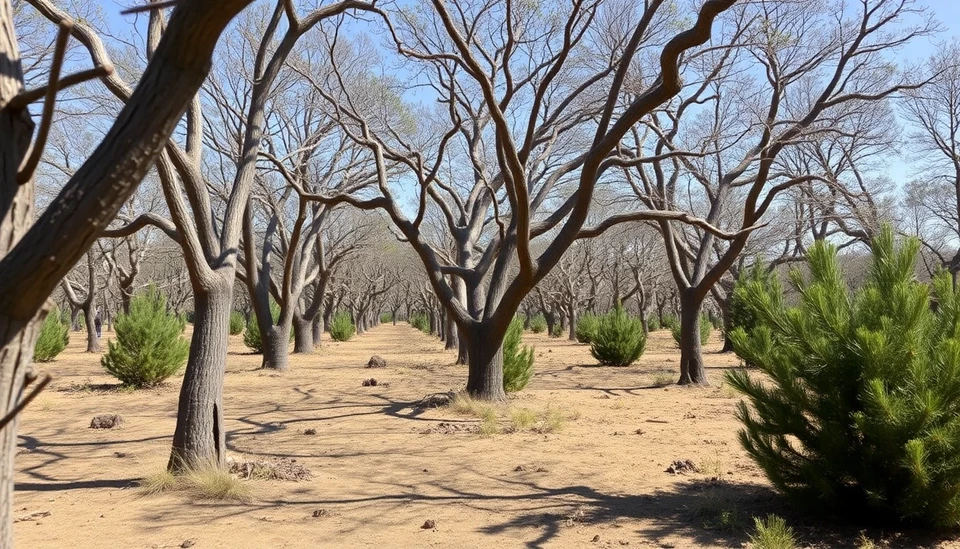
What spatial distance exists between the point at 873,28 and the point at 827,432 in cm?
915

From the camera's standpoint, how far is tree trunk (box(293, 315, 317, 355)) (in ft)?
71.7

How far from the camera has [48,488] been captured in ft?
19.3

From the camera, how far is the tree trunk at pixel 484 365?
399 inches

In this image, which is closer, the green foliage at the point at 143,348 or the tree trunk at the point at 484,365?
the tree trunk at the point at 484,365

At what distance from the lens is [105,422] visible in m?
8.99

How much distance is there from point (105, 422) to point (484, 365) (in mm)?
5154

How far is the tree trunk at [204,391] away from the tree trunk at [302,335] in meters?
15.8

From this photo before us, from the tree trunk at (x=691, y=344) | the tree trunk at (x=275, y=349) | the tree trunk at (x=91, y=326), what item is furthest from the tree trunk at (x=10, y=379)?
the tree trunk at (x=91, y=326)

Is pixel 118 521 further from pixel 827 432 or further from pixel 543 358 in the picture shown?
pixel 543 358

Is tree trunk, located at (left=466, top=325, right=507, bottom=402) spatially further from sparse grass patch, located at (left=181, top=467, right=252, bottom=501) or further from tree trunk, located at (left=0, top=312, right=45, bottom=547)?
tree trunk, located at (left=0, top=312, right=45, bottom=547)

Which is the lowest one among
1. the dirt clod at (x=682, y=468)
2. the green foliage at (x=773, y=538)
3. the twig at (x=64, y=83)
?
the dirt clod at (x=682, y=468)

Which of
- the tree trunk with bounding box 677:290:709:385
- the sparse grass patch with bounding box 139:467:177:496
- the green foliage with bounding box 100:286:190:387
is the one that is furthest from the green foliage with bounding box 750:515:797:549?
the green foliage with bounding box 100:286:190:387

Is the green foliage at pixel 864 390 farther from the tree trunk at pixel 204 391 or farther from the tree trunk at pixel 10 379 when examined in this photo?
the tree trunk at pixel 204 391

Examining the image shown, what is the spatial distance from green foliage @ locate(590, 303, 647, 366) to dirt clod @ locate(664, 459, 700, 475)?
1178 cm
